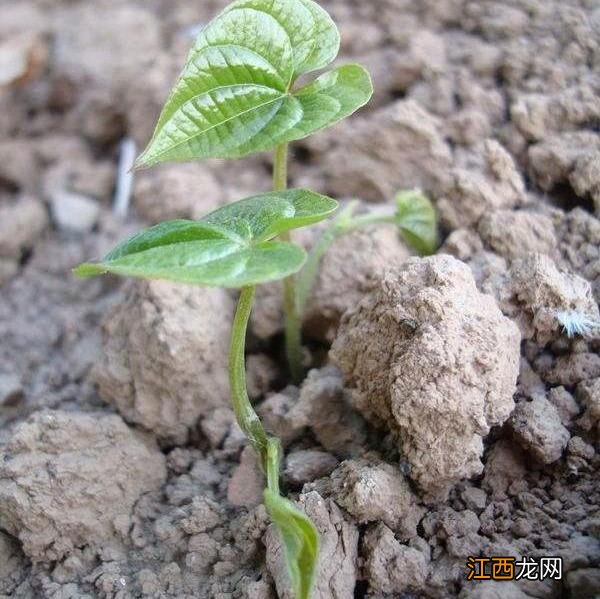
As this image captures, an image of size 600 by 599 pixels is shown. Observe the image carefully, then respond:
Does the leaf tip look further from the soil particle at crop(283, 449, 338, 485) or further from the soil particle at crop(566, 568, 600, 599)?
the soil particle at crop(566, 568, 600, 599)

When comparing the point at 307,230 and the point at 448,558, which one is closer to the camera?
the point at 448,558

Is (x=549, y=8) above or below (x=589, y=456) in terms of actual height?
above

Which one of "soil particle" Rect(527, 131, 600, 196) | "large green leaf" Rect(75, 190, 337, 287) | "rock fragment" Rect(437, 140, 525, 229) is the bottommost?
"rock fragment" Rect(437, 140, 525, 229)

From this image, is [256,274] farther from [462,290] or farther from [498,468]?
[498,468]

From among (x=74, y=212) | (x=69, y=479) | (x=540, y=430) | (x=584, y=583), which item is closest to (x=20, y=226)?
(x=74, y=212)

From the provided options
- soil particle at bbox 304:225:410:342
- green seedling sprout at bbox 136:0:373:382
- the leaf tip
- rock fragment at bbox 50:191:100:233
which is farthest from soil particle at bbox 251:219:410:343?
rock fragment at bbox 50:191:100:233

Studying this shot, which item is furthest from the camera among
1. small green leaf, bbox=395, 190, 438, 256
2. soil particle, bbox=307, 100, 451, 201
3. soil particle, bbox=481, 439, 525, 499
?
soil particle, bbox=307, 100, 451, 201

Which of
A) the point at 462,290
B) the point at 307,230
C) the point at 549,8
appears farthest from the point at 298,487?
the point at 549,8
